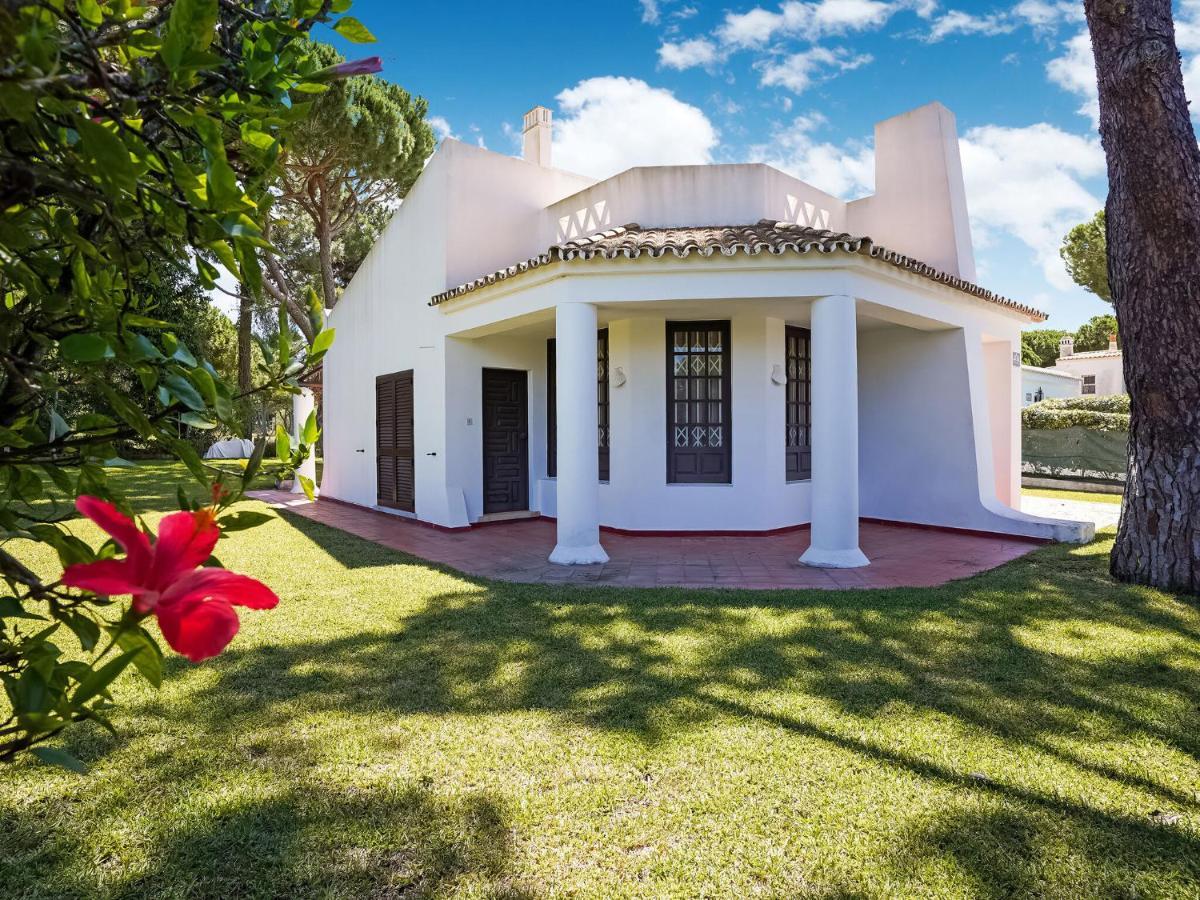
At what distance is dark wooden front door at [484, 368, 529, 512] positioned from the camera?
12.6 m

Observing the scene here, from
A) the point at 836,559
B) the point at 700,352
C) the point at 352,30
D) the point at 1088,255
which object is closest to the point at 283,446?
the point at 352,30

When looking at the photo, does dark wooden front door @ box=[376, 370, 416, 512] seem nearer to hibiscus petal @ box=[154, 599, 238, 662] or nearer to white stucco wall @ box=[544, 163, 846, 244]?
white stucco wall @ box=[544, 163, 846, 244]

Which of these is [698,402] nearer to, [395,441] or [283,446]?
[395,441]

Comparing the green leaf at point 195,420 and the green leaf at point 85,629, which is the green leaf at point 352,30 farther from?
the green leaf at point 85,629

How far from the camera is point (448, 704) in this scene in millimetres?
4328

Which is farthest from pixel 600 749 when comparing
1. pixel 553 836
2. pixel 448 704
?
pixel 448 704

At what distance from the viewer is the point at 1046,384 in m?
35.7

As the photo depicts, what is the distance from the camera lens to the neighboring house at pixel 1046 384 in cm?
3462

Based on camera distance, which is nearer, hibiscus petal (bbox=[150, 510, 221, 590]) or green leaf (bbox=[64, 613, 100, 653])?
hibiscus petal (bbox=[150, 510, 221, 590])

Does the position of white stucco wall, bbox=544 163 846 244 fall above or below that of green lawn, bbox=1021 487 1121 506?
above

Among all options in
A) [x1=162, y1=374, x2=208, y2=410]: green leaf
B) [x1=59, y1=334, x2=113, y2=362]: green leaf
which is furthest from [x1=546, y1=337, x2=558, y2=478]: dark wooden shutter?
[x1=59, y1=334, x2=113, y2=362]: green leaf

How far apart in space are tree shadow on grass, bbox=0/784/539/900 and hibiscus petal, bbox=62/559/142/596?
7.88 feet

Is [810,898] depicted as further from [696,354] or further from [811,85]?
[811,85]

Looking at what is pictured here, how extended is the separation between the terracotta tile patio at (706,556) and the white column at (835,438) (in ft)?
0.96
